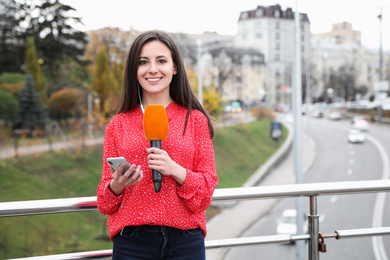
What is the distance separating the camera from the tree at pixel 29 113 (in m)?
16.6

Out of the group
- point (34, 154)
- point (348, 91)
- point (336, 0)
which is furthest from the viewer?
point (348, 91)

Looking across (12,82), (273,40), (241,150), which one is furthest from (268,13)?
(12,82)

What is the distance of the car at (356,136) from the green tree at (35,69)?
15641 millimetres

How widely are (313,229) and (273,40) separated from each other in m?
19.9

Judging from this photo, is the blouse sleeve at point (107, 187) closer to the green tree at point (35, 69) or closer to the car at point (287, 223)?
the car at point (287, 223)

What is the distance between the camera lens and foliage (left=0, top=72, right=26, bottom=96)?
54.4 ft

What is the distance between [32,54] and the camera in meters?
17.2

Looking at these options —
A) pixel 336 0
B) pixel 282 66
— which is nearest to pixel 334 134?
Result: pixel 282 66

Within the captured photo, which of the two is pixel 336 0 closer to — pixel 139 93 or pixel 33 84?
pixel 33 84

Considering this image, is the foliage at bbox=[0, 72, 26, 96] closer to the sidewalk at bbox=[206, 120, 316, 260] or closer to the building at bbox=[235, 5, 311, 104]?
the sidewalk at bbox=[206, 120, 316, 260]

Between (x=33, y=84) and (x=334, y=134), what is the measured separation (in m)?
15.6

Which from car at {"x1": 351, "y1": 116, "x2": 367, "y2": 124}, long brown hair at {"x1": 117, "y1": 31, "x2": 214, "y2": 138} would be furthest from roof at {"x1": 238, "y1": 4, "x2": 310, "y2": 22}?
long brown hair at {"x1": 117, "y1": 31, "x2": 214, "y2": 138}

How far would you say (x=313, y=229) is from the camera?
1487mm

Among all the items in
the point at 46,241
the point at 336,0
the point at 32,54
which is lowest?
the point at 46,241
